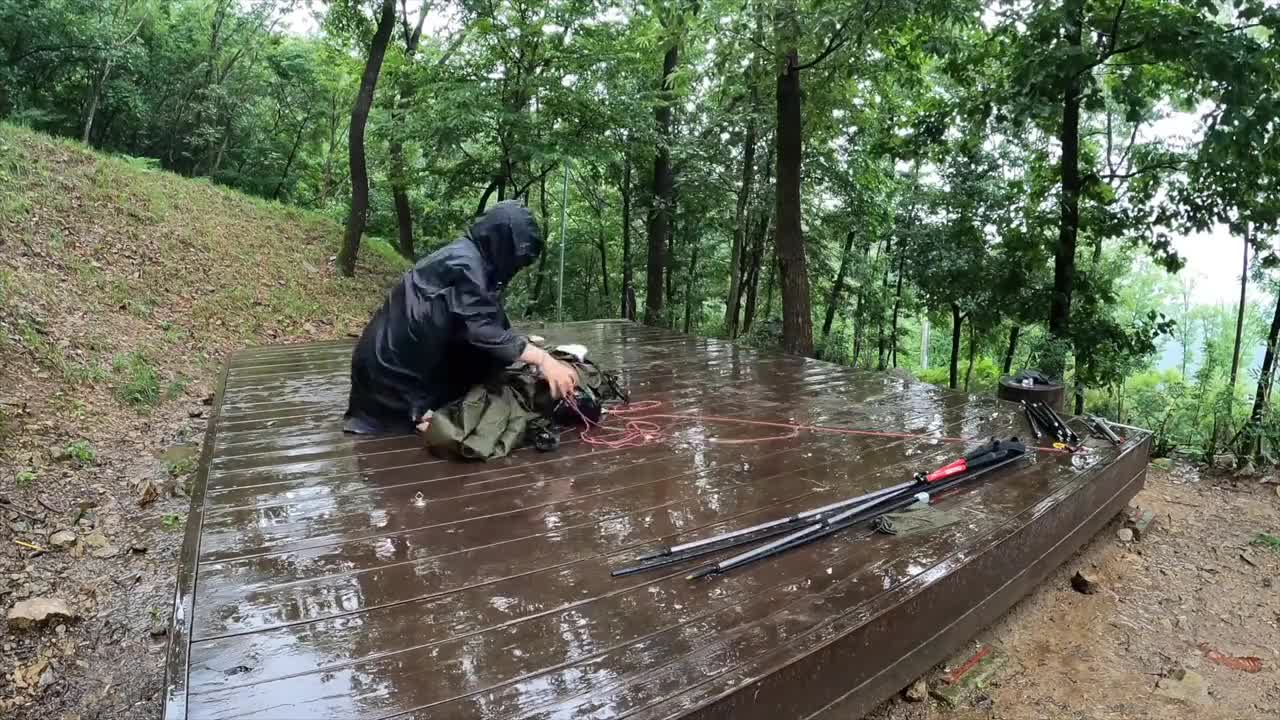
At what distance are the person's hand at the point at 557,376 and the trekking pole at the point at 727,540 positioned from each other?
2.98ft

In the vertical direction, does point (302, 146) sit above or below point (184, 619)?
above

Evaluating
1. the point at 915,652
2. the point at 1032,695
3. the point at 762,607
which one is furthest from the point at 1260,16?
the point at 762,607

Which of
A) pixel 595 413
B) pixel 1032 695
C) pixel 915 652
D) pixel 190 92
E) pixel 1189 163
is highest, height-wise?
pixel 190 92

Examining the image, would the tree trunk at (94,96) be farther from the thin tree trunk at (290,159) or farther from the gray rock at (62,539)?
the gray rock at (62,539)

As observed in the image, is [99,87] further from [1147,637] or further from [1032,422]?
[1147,637]

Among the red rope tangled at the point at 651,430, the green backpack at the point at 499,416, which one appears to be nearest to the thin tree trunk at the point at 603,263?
the red rope tangled at the point at 651,430

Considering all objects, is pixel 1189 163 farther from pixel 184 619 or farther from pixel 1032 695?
pixel 184 619

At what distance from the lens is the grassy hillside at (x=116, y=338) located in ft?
8.82

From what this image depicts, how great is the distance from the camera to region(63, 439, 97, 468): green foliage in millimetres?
3656

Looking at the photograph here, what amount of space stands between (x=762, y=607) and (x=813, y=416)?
180cm

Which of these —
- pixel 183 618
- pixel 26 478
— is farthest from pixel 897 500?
pixel 26 478

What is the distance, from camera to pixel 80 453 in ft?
12.1

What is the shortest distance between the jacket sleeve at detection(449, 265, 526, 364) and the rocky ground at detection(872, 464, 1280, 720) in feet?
5.44

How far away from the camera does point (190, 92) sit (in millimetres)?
11625
